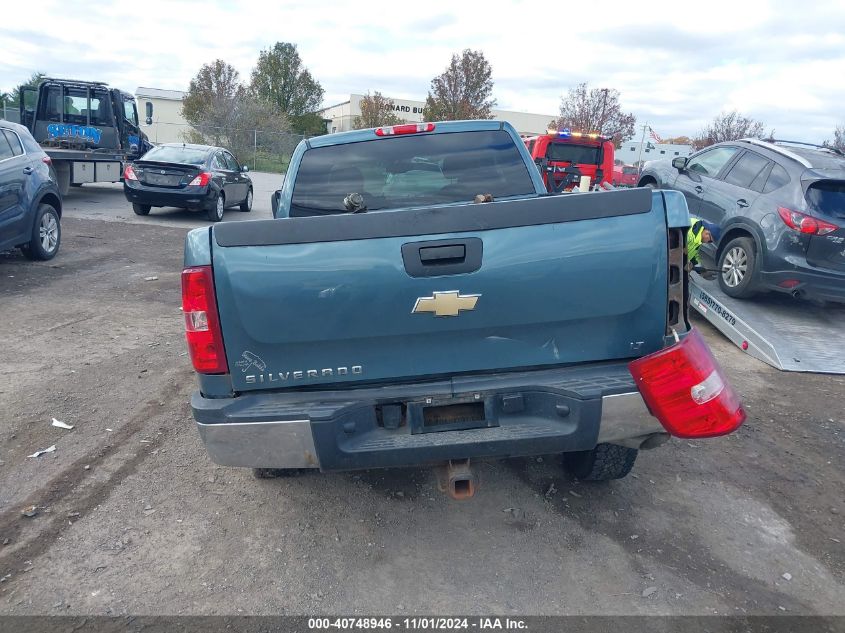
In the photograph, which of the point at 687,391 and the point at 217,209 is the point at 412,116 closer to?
the point at 217,209

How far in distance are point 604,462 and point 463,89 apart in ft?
118

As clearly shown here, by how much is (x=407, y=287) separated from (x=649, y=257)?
41.6 inches

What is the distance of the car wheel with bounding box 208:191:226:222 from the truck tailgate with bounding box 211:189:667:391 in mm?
11784

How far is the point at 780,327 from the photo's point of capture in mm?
6559

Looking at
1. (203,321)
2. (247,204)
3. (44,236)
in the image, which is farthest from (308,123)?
(203,321)

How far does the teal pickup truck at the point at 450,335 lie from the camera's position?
104 inches

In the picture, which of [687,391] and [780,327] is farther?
[780,327]

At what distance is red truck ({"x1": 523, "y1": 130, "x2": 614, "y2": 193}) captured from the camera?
14266mm

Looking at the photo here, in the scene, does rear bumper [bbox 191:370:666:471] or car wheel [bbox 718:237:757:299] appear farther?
car wheel [bbox 718:237:757:299]

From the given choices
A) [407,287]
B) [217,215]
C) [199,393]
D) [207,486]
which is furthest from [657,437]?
[217,215]

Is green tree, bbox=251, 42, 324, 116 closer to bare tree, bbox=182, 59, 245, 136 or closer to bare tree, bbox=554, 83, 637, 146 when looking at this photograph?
bare tree, bbox=182, 59, 245, 136

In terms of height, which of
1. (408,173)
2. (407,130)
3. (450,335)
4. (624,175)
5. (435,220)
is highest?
(624,175)

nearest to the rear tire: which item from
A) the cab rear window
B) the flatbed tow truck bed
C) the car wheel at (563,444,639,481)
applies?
the flatbed tow truck bed

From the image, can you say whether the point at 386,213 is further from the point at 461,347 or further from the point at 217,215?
the point at 217,215
